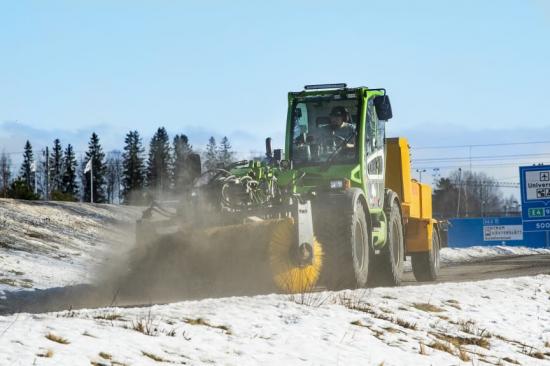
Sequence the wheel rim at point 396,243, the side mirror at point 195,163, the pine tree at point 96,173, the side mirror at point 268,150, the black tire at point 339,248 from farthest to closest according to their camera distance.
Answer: the pine tree at point 96,173
the wheel rim at point 396,243
the side mirror at point 268,150
the black tire at point 339,248
the side mirror at point 195,163

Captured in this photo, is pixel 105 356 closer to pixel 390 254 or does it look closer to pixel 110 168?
pixel 390 254

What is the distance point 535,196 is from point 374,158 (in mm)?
27281

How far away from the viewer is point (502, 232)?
50.1 meters

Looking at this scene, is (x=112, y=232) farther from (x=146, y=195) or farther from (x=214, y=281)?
(x=214, y=281)

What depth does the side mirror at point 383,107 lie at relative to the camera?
17781 mm

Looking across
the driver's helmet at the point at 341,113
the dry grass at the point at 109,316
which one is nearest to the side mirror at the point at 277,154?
the driver's helmet at the point at 341,113

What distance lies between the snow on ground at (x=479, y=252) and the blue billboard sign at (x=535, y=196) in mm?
1882

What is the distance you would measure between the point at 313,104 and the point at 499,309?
5.22m

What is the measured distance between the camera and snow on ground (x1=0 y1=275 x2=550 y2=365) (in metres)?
8.72

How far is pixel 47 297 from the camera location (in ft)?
56.6

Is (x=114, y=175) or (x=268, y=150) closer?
(x=268, y=150)

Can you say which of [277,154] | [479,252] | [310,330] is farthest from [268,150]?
[479,252]

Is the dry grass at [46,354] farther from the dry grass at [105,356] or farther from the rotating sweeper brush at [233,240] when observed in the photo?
the rotating sweeper brush at [233,240]

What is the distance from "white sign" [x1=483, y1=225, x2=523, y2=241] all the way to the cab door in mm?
33063
